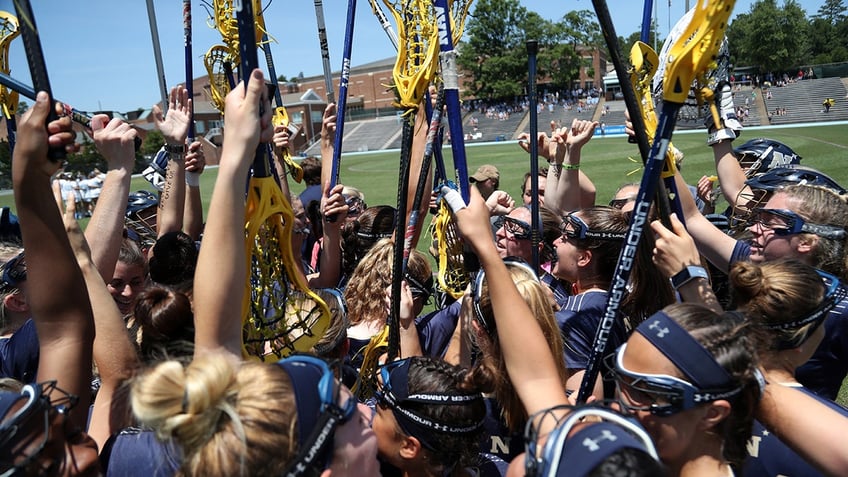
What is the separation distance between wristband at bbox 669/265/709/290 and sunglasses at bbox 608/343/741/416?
638mm

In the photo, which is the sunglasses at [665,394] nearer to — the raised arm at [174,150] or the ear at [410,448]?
the ear at [410,448]

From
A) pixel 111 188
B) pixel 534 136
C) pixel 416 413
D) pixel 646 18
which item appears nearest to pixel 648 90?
pixel 646 18

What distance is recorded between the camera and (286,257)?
267 cm

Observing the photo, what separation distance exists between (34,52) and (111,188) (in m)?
1.27

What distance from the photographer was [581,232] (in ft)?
12.2

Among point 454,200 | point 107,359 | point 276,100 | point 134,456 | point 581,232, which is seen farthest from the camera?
point 276,100

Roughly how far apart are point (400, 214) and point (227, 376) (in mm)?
1416

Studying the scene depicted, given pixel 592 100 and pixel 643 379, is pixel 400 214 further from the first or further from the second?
pixel 592 100

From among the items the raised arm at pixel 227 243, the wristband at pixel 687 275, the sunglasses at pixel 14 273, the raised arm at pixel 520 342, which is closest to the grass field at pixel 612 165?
the sunglasses at pixel 14 273

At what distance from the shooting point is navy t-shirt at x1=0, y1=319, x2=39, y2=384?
3002 millimetres

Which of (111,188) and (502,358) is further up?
(111,188)

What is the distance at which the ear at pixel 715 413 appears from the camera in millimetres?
1920

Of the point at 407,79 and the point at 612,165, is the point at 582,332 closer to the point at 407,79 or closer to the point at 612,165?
the point at 407,79

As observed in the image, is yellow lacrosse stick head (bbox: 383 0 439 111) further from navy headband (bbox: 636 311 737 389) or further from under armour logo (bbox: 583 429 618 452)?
A: under armour logo (bbox: 583 429 618 452)
